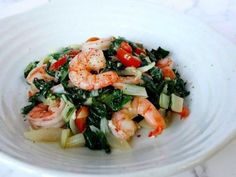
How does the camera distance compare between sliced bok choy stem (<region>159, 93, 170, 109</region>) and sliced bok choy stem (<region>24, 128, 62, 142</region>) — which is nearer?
sliced bok choy stem (<region>24, 128, 62, 142</region>)

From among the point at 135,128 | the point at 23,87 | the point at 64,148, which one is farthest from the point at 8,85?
the point at 135,128

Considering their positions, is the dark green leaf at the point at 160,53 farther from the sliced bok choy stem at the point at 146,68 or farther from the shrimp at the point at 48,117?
the shrimp at the point at 48,117

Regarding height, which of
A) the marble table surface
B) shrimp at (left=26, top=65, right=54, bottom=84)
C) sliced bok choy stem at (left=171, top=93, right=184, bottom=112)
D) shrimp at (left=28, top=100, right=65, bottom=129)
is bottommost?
the marble table surface

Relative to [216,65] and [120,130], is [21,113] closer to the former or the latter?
[120,130]

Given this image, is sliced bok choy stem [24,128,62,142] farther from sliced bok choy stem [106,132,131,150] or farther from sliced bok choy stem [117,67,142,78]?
sliced bok choy stem [117,67,142,78]

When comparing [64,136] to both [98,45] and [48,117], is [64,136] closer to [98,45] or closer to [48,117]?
[48,117]

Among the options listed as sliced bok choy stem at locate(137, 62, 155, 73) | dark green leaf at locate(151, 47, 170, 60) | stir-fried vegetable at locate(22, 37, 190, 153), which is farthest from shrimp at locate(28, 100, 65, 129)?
dark green leaf at locate(151, 47, 170, 60)

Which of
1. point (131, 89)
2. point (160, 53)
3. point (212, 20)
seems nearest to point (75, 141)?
point (131, 89)
